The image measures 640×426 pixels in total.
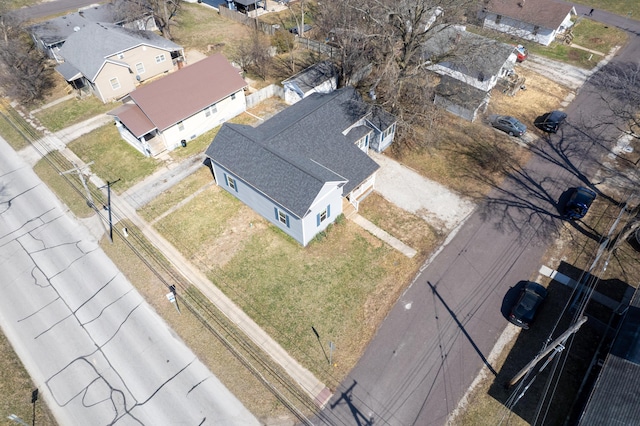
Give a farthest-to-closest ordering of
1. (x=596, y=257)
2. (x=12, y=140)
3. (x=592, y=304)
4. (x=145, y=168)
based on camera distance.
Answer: (x=12, y=140) → (x=145, y=168) → (x=596, y=257) → (x=592, y=304)

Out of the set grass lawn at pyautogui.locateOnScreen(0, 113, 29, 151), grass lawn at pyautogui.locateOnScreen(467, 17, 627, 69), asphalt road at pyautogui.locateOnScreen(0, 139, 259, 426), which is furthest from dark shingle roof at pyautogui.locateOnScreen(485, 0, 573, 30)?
grass lawn at pyautogui.locateOnScreen(0, 113, 29, 151)

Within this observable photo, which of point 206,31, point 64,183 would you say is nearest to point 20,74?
point 64,183

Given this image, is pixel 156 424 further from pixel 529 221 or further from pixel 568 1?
pixel 568 1

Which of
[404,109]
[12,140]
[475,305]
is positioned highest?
[404,109]

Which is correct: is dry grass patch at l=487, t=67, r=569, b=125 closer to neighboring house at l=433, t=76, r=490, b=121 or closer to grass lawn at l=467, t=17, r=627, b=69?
neighboring house at l=433, t=76, r=490, b=121

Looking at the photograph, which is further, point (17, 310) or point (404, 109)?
point (404, 109)

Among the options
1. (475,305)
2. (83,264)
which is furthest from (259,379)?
(83,264)
